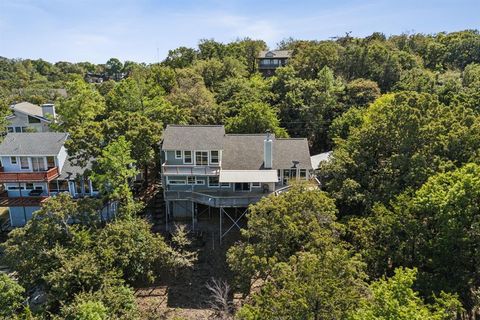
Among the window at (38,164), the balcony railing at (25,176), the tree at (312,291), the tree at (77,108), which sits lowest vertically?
the tree at (312,291)

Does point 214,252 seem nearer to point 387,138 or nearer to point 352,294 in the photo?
point 352,294

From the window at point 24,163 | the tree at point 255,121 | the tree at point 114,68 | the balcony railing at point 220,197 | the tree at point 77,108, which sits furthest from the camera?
the tree at point 114,68

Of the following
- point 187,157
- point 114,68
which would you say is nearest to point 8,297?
point 187,157

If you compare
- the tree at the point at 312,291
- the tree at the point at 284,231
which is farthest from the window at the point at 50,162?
the tree at the point at 312,291

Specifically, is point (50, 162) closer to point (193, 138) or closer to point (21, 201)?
point (21, 201)

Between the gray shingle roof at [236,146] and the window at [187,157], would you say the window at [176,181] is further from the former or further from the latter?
the gray shingle roof at [236,146]

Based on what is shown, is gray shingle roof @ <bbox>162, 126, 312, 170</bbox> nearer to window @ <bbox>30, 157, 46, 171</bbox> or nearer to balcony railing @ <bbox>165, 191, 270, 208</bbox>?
balcony railing @ <bbox>165, 191, 270, 208</bbox>

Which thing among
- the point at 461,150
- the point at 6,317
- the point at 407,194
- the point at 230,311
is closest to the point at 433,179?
the point at 407,194
